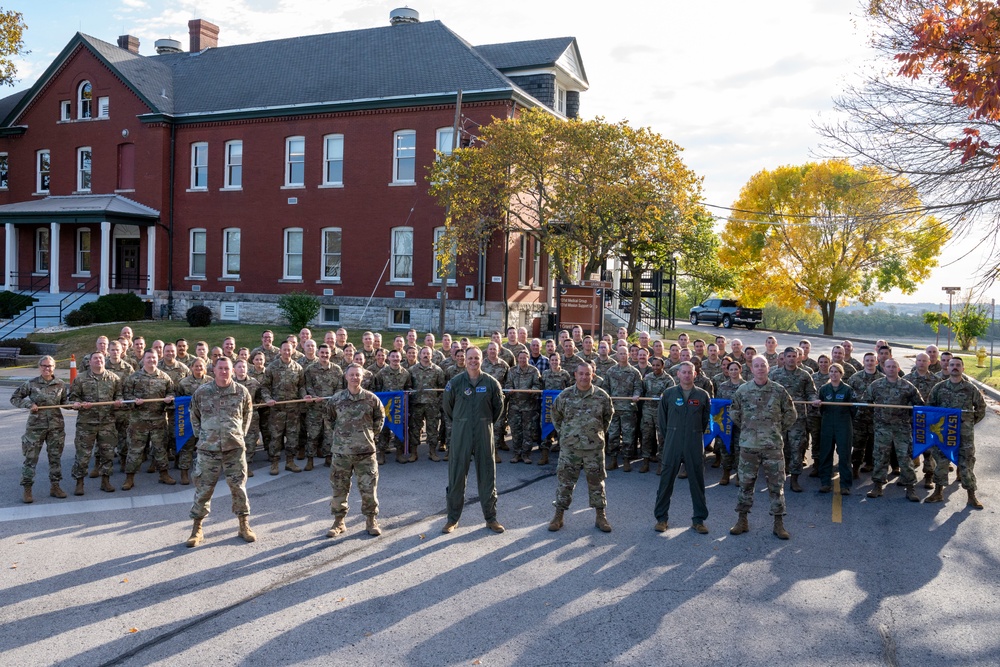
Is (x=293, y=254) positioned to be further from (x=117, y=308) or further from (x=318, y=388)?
(x=318, y=388)

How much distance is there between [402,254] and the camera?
→ 3206cm

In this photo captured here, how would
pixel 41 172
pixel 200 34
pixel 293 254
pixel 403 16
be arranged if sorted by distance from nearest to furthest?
pixel 293 254 < pixel 403 16 < pixel 41 172 < pixel 200 34

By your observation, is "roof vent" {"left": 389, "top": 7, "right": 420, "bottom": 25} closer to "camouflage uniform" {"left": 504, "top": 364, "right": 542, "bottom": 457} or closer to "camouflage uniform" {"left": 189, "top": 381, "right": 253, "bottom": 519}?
"camouflage uniform" {"left": 504, "top": 364, "right": 542, "bottom": 457}

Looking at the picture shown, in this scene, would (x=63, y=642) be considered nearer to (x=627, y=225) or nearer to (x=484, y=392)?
(x=484, y=392)

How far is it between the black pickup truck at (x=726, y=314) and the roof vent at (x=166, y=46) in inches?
1275

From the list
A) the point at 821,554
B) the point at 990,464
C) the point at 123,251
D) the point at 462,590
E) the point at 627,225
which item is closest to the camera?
the point at 462,590

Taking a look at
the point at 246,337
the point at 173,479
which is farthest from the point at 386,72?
the point at 173,479

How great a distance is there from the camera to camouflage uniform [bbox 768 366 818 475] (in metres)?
11.9

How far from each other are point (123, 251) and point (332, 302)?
11.4 m

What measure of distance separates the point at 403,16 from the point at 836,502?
1243 inches

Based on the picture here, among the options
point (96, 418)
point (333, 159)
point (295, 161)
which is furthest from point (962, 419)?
→ point (295, 161)

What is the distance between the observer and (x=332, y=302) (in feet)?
108

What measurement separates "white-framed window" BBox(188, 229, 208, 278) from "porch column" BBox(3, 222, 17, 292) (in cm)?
762

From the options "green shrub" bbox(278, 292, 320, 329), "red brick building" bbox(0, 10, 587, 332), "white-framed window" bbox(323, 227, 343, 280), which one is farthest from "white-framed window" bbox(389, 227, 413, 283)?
"green shrub" bbox(278, 292, 320, 329)
